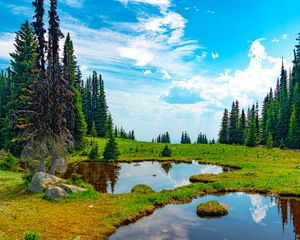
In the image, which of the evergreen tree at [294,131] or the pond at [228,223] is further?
the evergreen tree at [294,131]

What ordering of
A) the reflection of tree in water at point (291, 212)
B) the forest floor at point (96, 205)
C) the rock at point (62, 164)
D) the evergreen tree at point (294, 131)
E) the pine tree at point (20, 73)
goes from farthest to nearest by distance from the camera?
the evergreen tree at point (294, 131) → the pine tree at point (20, 73) → the rock at point (62, 164) → the reflection of tree in water at point (291, 212) → the forest floor at point (96, 205)

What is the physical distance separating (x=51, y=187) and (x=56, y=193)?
109 centimetres

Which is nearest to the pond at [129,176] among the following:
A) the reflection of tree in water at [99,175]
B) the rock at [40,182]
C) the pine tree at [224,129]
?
the reflection of tree in water at [99,175]

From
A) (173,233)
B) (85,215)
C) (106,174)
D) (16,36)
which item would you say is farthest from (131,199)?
(16,36)

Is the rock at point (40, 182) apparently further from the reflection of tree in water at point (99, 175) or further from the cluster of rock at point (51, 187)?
the reflection of tree in water at point (99, 175)

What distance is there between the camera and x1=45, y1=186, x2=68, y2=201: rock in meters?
22.8

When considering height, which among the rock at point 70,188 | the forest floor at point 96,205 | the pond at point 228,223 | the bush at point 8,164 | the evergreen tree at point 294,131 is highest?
the evergreen tree at point 294,131

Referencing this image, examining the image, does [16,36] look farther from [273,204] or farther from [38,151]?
[273,204]

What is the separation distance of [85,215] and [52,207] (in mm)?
2957

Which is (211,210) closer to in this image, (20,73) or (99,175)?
(99,175)

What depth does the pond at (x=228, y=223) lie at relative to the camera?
17.3 m

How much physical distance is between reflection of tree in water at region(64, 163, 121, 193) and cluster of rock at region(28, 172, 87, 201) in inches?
215

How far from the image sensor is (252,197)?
26.9 metres

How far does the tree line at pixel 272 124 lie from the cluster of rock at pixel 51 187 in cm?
5943
